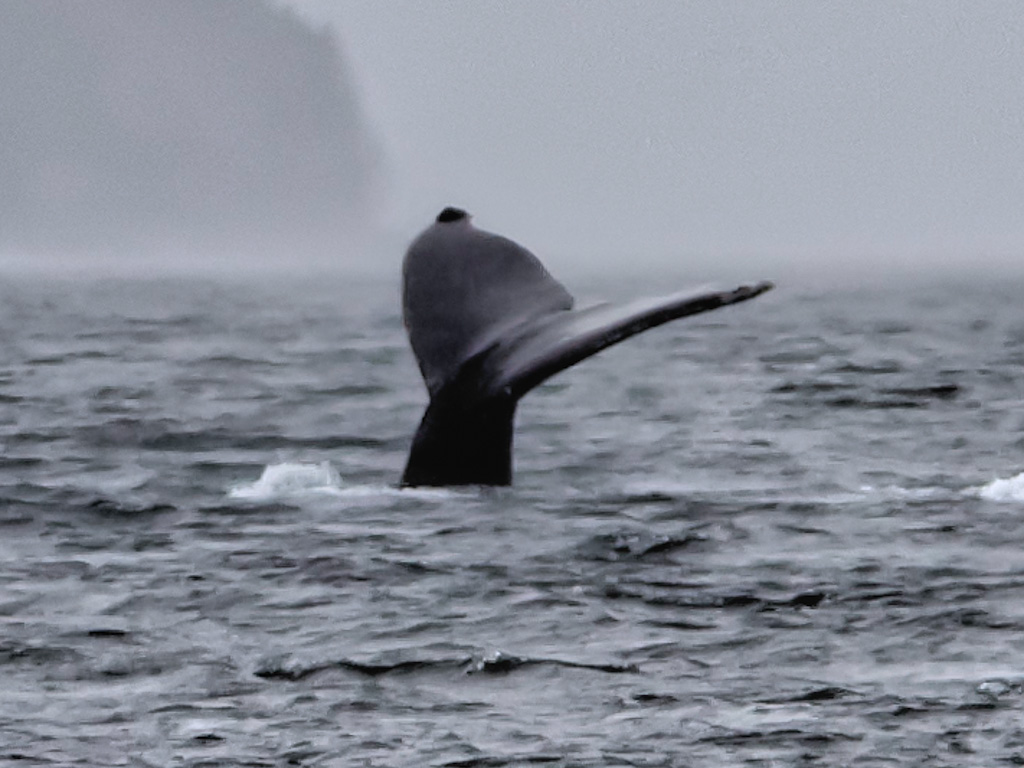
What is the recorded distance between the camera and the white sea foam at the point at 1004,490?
42.2ft

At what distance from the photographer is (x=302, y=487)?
13.7m

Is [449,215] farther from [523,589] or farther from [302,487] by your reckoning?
[302,487]

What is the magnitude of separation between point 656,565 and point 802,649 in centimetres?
206

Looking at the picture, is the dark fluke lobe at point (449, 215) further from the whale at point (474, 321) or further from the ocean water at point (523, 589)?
the ocean water at point (523, 589)

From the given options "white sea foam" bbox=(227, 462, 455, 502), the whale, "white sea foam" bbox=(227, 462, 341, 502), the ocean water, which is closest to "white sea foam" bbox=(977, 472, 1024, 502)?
the ocean water

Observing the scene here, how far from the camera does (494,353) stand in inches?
403

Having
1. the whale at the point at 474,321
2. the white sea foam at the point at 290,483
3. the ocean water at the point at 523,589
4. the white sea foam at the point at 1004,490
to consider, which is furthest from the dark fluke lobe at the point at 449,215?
the white sea foam at the point at 1004,490

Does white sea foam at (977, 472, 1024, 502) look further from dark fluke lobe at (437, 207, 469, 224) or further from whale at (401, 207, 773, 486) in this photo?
dark fluke lobe at (437, 207, 469, 224)

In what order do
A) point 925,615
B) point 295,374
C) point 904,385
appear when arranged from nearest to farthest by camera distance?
1. point 925,615
2. point 904,385
3. point 295,374

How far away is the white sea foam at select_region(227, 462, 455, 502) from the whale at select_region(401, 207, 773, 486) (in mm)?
1747

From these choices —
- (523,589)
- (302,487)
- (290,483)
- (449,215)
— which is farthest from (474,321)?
(290,483)

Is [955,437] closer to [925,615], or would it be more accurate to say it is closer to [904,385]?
[904,385]

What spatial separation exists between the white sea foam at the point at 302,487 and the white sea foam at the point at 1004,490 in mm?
3483

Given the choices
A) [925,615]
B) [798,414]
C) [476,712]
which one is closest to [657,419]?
[798,414]
